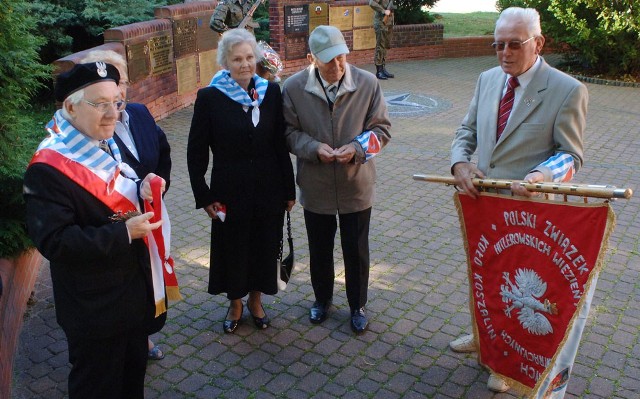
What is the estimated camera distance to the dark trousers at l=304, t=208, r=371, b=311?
166 inches

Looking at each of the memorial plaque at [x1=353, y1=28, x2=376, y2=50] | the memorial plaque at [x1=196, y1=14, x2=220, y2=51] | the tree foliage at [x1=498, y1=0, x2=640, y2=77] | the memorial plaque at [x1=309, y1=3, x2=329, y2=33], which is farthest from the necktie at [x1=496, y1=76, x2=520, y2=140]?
the memorial plaque at [x1=353, y1=28, x2=376, y2=50]

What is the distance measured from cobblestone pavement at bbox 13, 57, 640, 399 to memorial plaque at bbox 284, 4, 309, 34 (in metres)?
7.45

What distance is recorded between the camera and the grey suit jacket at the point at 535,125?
3297 millimetres

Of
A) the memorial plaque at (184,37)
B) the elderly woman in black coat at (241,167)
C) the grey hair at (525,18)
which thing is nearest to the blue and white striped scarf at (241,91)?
the elderly woman in black coat at (241,167)

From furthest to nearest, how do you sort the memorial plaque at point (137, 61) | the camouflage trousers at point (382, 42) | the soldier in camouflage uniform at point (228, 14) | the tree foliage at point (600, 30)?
1. the camouflage trousers at point (382, 42)
2. the tree foliage at point (600, 30)
3. the soldier in camouflage uniform at point (228, 14)
4. the memorial plaque at point (137, 61)

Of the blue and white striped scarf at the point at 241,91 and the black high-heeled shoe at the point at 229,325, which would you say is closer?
the blue and white striped scarf at the point at 241,91

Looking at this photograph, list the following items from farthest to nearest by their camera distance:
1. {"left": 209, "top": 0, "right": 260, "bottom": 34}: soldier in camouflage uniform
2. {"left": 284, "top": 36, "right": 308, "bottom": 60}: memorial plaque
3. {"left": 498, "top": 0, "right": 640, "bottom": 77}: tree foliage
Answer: {"left": 284, "top": 36, "right": 308, "bottom": 60}: memorial plaque
{"left": 498, "top": 0, "right": 640, "bottom": 77}: tree foliage
{"left": 209, "top": 0, "right": 260, "bottom": 34}: soldier in camouflage uniform

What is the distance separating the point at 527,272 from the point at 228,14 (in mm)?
8092

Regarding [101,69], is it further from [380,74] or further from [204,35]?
[380,74]

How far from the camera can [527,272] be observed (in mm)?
3344

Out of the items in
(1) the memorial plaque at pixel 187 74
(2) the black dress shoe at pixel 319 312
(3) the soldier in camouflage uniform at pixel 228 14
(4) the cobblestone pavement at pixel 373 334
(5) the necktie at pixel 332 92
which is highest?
(3) the soldier in camouflage uniform at pixel 228 14

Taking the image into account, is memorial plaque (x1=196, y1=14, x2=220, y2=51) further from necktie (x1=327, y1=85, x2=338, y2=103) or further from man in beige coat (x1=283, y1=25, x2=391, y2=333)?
necktie (x1=327, y1=85, x2=338, y2=103)

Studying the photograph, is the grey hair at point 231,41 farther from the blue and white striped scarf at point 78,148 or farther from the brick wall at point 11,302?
the brick wall at point 11,302

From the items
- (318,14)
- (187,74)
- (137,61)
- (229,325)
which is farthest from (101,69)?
(318,14)
